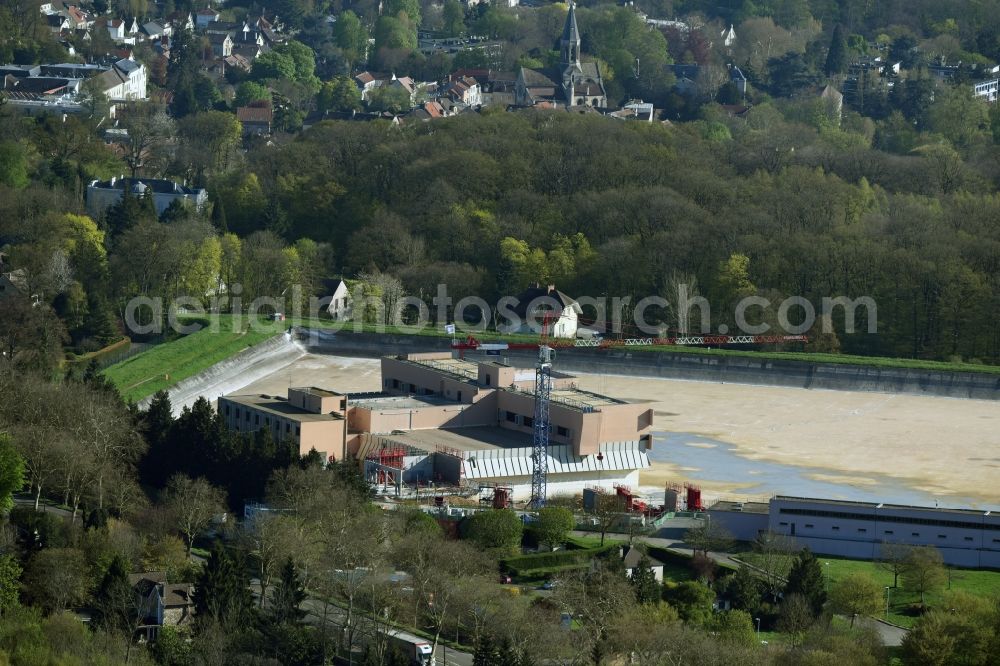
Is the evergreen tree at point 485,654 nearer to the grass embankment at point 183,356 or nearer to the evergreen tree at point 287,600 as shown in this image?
the evergreen tree at point 287,600

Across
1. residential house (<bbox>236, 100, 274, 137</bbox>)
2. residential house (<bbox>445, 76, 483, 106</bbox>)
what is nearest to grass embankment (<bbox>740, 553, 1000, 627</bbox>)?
residential house (<bbox>236, 100, 274, 137</bbox>)

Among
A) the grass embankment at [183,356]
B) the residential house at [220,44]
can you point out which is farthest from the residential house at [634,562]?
the residential house at [220,44]

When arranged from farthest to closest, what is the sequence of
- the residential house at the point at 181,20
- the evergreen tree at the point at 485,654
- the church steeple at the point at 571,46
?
the residential house at the point at 181,20 < the church steeple at the point at 571,46 < the evergreen tree at the point at 485,654

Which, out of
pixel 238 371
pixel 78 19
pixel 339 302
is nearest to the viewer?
pixel 238 371

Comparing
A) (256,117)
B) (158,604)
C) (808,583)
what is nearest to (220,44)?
(256,117)

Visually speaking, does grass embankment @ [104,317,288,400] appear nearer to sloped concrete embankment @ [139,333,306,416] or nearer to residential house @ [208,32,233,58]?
sloped concrete embankment @ [139,333,306,416]

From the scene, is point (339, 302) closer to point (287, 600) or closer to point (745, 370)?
point (745, 370)
